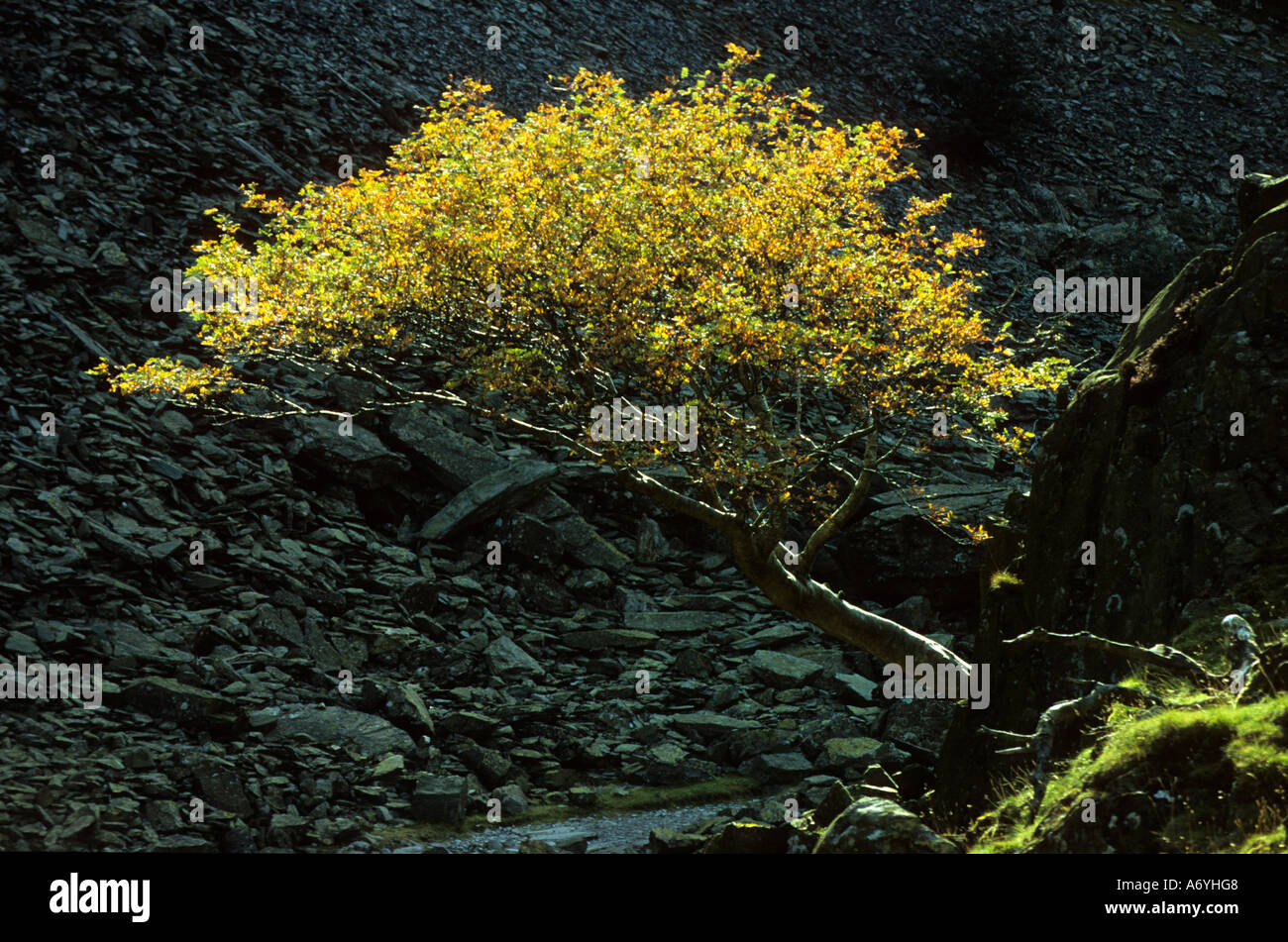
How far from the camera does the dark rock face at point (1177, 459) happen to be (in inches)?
395

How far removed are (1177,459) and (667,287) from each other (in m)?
6.38

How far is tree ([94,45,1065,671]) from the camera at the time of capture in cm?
1400

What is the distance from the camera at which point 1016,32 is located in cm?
5088

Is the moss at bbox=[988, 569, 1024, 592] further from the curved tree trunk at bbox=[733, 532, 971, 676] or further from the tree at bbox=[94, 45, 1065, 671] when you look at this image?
the curved tree trunk at bbox=[733, 532, 971, 676]

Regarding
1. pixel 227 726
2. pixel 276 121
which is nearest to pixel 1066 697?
pixel 227 726

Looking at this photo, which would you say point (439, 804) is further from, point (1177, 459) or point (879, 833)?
point (1177, 459)

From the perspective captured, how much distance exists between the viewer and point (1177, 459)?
1078 cm

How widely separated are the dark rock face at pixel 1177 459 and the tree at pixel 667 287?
6.11 ft

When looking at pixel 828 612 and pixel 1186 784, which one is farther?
pixel 828 612

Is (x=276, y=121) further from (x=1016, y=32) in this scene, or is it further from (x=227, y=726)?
(x=1016, y=32)

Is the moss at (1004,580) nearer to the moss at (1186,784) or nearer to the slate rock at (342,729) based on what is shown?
the moss at (1186,784)

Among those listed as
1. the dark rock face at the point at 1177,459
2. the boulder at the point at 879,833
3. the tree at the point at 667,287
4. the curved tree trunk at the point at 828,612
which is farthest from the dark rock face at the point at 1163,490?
the boulder at the point at 879,833

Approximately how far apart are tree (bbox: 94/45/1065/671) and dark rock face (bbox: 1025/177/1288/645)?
6.11 feet

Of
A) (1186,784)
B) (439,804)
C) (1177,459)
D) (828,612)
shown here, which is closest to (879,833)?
(1186,784)
